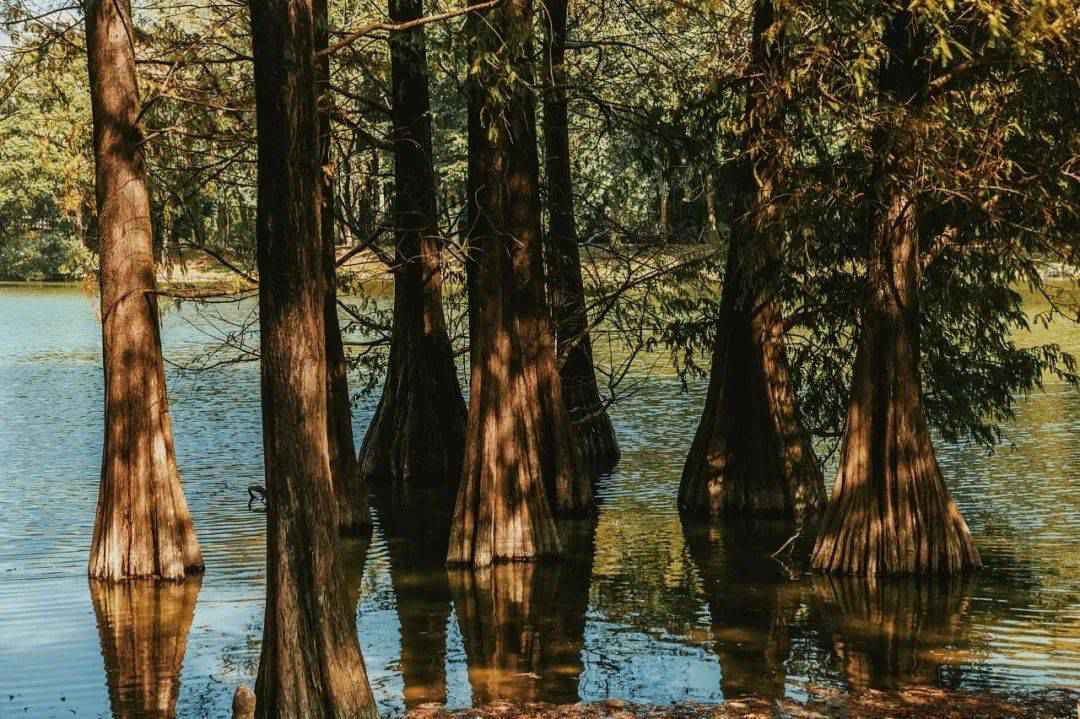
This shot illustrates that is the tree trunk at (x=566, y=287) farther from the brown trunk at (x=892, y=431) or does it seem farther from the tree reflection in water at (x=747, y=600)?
the brown trunk at (x=892, y=431)

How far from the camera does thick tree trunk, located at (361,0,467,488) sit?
18578mm

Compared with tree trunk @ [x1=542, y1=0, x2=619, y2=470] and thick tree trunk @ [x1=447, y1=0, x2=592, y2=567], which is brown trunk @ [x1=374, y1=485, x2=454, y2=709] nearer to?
thick tree trunk @ [x1=447, y1=0, x2=592, y2=567]

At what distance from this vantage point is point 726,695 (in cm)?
1008

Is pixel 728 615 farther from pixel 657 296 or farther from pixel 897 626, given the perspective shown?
pixel 657 296

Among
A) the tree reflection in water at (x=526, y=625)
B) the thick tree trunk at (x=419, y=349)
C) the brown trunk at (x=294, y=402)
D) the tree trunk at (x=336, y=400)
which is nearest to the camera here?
the brown trunk at (x=294, y=402)

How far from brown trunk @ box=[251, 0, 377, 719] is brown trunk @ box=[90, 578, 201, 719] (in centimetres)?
186

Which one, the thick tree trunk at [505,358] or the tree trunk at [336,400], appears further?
the tree trunk at [336,400]

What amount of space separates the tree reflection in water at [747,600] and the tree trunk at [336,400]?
136 inches

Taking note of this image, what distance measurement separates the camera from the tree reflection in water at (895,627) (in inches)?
421

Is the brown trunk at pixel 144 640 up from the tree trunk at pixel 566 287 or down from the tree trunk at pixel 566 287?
down

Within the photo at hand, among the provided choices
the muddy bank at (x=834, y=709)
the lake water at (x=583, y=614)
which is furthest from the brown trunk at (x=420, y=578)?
the muddy bank at (x=834, y=709)

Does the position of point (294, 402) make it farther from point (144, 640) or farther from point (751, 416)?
point (751, 416)

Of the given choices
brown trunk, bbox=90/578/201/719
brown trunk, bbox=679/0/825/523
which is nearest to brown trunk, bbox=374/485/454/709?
brown trunk, bbox=90/578/201/719

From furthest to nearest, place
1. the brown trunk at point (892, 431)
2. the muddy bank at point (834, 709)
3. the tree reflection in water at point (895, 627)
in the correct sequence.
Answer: the brown trunk at point (892, 431), the tree reflection in water at point (895, 627), the muddy bank at point (834, 709)
